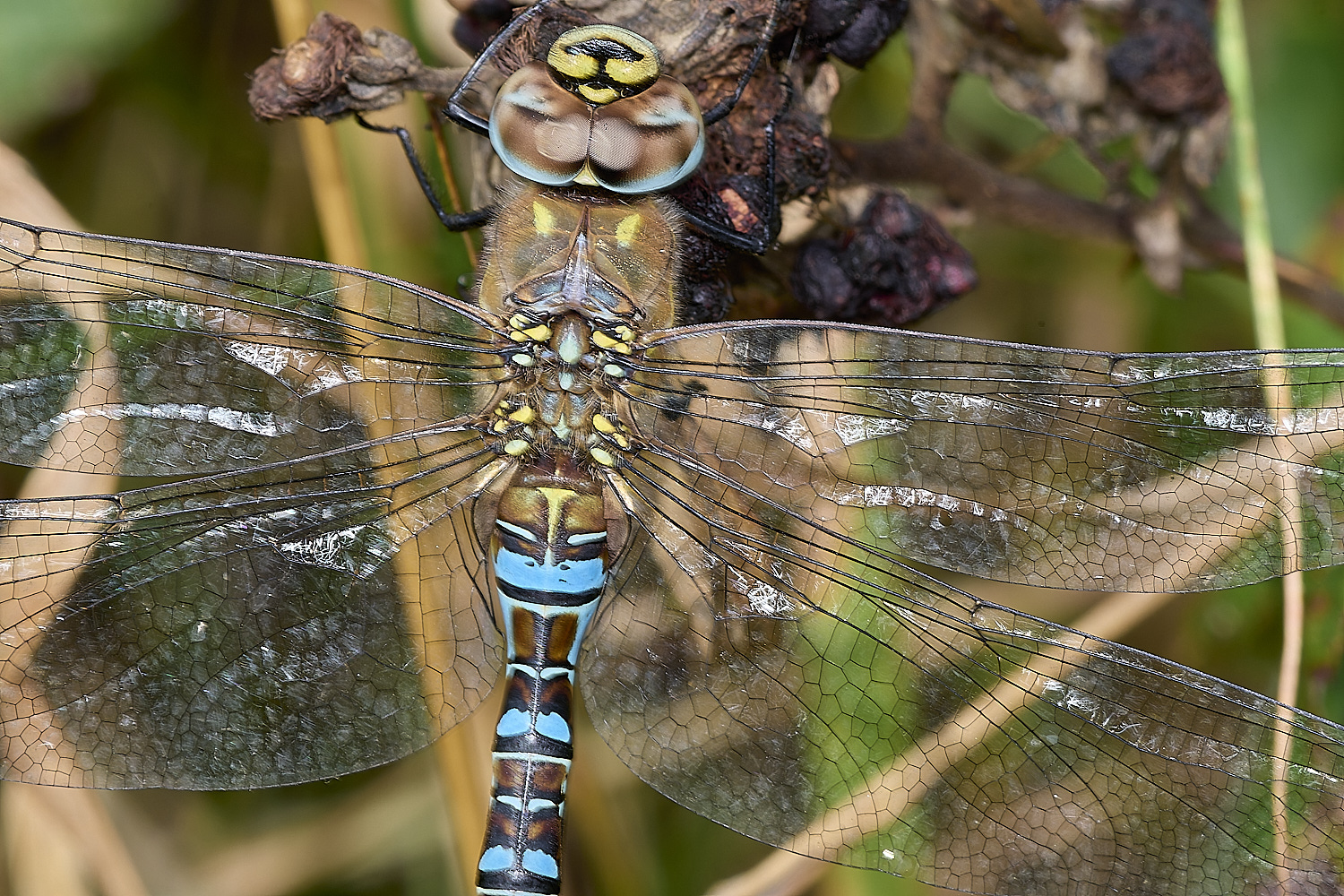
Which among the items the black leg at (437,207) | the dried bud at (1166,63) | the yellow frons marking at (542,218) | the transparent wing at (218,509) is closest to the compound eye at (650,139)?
the yellow frons marking at (542,218)

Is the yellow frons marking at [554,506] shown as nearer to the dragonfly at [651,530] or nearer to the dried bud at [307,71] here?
the dragonfly at [651,530]

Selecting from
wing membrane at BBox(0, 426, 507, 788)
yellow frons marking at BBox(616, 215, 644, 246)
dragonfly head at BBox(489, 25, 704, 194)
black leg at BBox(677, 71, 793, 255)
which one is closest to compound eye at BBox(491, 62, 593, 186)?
dragonfly head at BBox(489, 25, 704, 194)

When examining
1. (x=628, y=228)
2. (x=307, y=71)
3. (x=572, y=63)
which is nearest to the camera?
(x=307, y=71)

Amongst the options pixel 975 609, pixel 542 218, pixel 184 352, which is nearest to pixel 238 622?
pixel 184 352

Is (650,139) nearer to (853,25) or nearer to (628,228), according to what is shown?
(628,228)

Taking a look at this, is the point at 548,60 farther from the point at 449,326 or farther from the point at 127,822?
the point at 127,822

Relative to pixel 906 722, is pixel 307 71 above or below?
above

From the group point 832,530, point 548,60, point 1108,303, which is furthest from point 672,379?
point 1108,303
